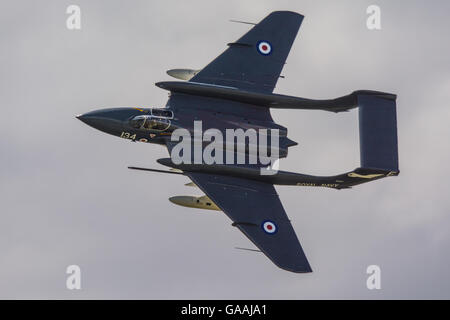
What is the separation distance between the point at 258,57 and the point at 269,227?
365 inches

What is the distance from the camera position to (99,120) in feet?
180

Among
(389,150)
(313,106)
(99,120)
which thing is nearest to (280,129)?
(313,106)

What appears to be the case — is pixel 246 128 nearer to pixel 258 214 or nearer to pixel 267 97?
pixel 267 97

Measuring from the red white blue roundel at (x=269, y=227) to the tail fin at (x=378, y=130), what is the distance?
212 inches

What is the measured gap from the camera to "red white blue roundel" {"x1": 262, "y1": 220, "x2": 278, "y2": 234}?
5506 centimetres

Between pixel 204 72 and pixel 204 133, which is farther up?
pixel 204 72

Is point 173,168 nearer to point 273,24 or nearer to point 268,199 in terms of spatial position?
point 268,199

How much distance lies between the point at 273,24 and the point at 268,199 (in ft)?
32.2

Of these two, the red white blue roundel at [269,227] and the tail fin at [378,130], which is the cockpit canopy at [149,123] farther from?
the tail fin at [378,130]

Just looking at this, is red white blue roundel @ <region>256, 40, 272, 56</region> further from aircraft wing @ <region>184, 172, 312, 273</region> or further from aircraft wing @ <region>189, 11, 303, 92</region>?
aircraft wing @ <region>184, 172, 312, 273</region>

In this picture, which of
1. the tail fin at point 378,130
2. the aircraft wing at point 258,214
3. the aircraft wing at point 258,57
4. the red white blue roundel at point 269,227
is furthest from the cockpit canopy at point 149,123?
the tail fin at point 378,130

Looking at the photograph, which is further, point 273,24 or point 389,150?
point 273,24

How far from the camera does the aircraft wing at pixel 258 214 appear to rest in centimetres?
5459

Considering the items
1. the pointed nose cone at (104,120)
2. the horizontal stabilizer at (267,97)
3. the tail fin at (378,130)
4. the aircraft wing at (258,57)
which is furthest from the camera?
the aircraft wing at (258,57)
